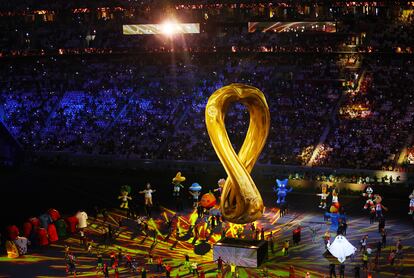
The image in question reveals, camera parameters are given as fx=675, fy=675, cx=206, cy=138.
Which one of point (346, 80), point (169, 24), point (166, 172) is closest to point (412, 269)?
point (166, 172)

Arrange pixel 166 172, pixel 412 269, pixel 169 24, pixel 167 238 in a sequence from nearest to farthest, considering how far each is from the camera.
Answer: pixel 412 269, pixel 167 238, pixel 166 172, pixel 169 24

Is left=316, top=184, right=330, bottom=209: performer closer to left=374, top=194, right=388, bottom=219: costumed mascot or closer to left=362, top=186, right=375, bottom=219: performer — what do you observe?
left=362, top=186, right=375, bottom=219: performer

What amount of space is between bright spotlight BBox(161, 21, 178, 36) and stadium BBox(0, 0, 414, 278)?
154mm

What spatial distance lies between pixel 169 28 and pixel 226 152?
30468 mm

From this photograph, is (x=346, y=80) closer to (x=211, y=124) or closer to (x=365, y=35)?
(x=365, y=35)

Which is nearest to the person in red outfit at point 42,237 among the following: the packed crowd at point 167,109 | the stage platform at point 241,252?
the stage platform at point 241,252

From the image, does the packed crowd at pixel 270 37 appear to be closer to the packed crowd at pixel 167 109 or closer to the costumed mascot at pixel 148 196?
the packed crowd at pixel 167 109

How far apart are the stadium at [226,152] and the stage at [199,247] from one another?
10cm

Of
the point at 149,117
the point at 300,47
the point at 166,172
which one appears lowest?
the point at 166,172

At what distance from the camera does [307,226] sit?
27172 millimetres

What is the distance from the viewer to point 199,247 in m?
24.0

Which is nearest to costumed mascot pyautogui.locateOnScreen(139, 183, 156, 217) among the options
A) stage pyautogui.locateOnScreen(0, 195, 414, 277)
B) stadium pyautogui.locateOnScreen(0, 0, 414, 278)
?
stadium pyautogui.locateOnScreen(0, 0, 414, 278)

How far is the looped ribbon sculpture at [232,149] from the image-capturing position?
64.4 feet

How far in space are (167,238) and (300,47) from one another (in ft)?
75.2
